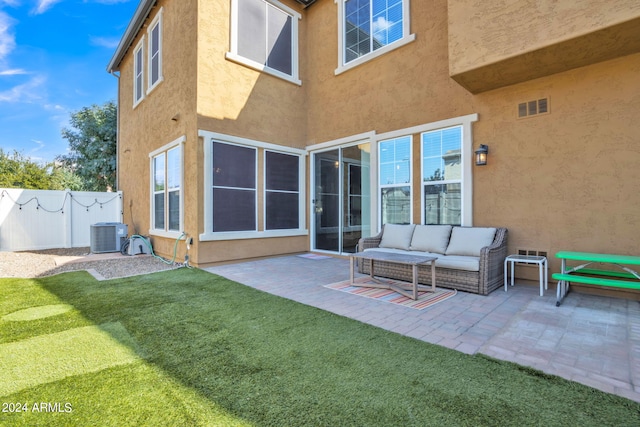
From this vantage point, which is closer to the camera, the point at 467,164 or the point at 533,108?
the point at 533,108

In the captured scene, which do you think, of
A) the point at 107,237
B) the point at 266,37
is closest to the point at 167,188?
the point at 107,237

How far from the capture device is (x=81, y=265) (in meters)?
6.80

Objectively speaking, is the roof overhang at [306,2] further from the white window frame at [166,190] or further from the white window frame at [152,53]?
the white window frame at [166,190]

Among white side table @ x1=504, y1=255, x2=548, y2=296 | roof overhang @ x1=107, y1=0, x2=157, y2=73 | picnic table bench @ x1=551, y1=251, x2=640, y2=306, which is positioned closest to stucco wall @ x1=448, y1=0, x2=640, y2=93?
picnic table bench @ x1=551, y1=251, x2=640, y2=306

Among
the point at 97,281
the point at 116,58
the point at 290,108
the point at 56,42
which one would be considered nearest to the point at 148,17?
the point at 116,58

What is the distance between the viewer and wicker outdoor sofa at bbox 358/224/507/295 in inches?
173

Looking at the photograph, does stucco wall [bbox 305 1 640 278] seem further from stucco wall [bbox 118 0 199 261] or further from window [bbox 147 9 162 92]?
window [bbox 147 9 162 92]

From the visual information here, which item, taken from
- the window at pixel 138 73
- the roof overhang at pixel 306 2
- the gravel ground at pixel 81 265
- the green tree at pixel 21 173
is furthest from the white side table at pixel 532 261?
the green tree at pixel 21 173

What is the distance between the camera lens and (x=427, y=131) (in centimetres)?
591

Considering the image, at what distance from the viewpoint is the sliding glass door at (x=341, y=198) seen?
284 inches

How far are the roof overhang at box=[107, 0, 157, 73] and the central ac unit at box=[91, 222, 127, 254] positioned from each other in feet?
20.4

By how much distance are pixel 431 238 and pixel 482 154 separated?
5.49 feet

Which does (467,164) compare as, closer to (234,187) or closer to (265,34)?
(234,187)

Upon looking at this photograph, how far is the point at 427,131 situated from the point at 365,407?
5.28 m
